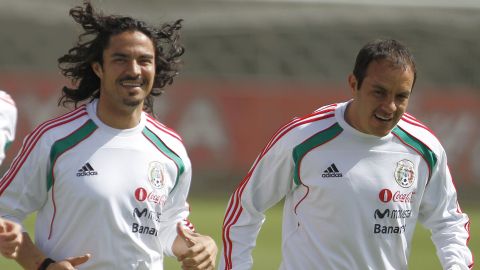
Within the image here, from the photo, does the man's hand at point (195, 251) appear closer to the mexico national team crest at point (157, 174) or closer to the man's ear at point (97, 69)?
the mexico national team crest at point (157, 174)

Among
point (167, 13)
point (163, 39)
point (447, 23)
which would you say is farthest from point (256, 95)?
point (163, 39)

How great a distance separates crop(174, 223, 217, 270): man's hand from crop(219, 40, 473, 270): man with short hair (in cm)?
A: 33

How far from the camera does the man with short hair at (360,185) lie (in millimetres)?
6105

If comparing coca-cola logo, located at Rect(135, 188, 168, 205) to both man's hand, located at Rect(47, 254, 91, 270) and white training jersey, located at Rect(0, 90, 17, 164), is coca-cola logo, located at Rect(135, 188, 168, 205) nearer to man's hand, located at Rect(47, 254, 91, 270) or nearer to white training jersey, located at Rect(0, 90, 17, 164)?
man's hand, located at Rect(47, 254, 91, 270)

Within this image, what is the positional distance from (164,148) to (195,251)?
59cm

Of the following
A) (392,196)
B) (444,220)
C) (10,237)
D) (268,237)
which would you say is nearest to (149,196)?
(10,237)

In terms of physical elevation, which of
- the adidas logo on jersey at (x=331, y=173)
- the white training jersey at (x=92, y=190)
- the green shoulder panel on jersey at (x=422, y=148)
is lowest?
the white training jersey at (x=92, y=190)

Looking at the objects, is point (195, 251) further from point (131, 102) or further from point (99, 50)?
point (99, 50)

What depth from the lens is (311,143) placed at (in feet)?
20.5

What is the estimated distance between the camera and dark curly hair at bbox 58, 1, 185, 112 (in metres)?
6.20

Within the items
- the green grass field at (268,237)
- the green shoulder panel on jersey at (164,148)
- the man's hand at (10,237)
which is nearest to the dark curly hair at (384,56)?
the green shoulder panel on jersey at (164,148)

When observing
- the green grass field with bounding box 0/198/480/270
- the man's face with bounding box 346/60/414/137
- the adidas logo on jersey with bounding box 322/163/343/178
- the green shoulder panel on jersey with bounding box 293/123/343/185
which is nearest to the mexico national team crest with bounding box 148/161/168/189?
the green shoulder panel on jersey with bounding box 293/123/343/185

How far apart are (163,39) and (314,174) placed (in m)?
1.11

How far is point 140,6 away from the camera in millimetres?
23016
